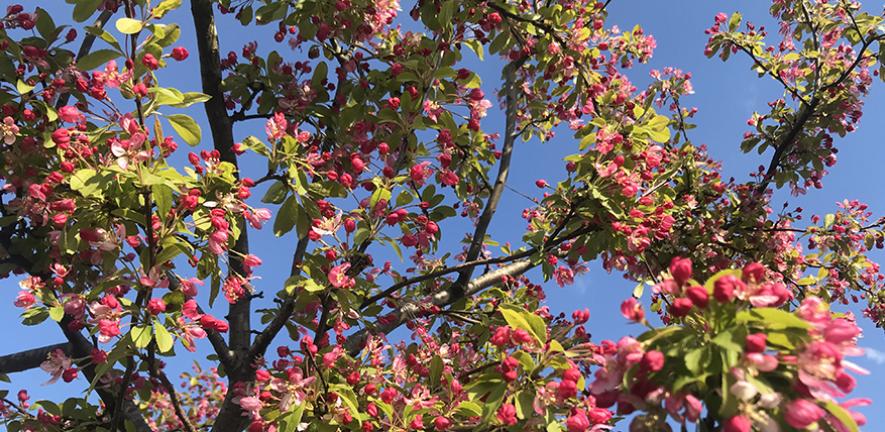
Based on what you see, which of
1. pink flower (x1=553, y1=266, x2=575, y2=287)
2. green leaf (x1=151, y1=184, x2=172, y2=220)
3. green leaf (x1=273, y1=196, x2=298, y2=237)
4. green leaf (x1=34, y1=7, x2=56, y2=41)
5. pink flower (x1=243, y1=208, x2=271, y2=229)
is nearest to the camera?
green leaf (x1=151, y1=184, x2=172, y2=220)

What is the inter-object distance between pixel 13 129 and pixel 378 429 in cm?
217

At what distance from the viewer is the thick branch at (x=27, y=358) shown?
3.55 m

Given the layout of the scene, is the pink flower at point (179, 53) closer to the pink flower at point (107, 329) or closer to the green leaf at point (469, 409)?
the pink flower at point (107, 329)

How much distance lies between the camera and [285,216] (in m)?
2.80

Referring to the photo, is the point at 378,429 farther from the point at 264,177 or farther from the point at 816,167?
the point at 816,167

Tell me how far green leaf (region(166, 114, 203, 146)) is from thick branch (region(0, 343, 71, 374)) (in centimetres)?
205

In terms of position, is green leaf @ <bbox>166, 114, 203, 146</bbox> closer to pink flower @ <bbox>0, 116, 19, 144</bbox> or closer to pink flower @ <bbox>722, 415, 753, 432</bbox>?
pink flower @ <bbox>0, 116, 19, 144</bbox>

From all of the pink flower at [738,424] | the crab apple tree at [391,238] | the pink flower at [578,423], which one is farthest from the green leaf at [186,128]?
the pink flower at [738,424]

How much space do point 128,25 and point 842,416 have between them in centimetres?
244

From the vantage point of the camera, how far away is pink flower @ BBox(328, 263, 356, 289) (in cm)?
258

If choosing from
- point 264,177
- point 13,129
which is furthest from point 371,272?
point 13,129

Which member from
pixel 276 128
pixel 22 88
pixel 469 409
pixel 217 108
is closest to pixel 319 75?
pixel 217 108

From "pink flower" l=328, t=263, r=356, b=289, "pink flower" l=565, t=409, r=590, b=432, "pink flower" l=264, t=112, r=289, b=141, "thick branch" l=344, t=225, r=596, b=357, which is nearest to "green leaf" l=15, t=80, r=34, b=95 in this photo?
"pink flower" l=264, t=112, r=289, b=141

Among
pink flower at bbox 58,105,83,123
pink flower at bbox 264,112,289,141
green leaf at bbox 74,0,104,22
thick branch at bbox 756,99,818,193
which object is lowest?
pink flower at bbox 58,105,83,123
